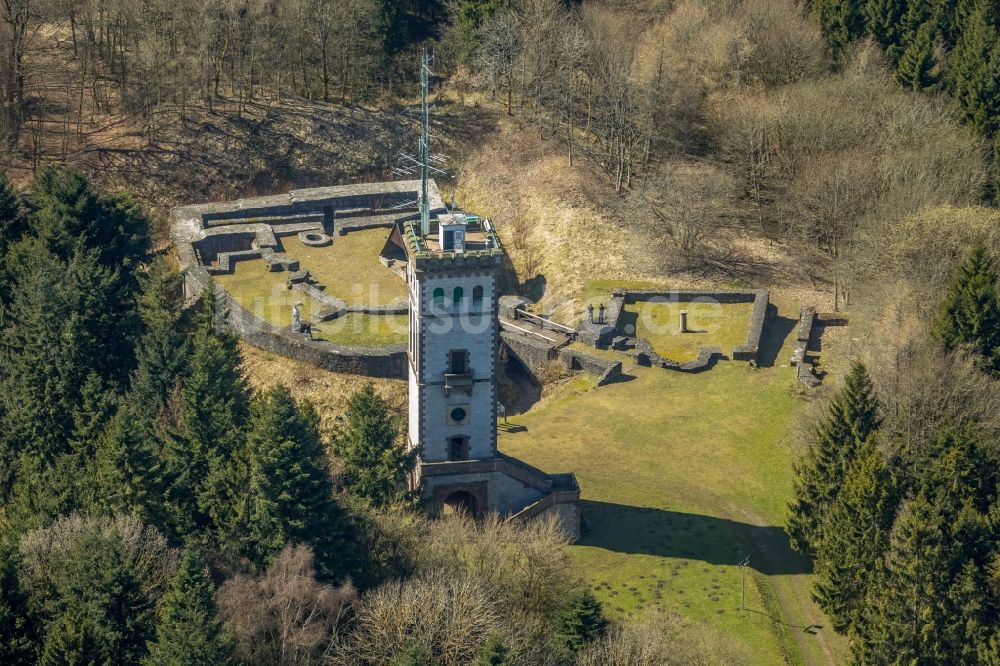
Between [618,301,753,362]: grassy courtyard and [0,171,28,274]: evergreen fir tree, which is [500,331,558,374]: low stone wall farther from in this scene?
[0,171,28,274]: evergreen fir tree

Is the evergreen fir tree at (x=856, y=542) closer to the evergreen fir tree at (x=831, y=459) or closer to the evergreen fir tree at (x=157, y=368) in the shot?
the evergreen fir tree at (x=831, y=459)

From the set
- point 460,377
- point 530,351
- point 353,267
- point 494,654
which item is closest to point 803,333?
point 530,351

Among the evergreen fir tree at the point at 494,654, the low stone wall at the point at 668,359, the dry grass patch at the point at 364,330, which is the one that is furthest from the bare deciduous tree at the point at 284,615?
the low stone wall at the point at 668,359

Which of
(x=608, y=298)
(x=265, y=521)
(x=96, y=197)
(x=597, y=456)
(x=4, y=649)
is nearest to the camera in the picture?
(x=4, y=649)

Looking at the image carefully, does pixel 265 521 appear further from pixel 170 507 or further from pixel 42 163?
pixel 42 163

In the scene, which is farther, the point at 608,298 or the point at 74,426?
the point at 608,298

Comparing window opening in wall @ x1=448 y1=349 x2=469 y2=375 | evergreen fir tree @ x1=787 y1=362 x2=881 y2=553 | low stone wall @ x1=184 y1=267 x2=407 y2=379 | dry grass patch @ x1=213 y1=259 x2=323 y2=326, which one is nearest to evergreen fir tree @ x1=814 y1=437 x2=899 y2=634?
evergreen fir tree @ x1=787 y1=362 x2=881 y2=553

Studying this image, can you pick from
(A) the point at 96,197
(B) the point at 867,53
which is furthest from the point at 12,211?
(B) the point at 867,53

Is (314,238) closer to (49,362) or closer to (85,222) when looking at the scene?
(85,222)
